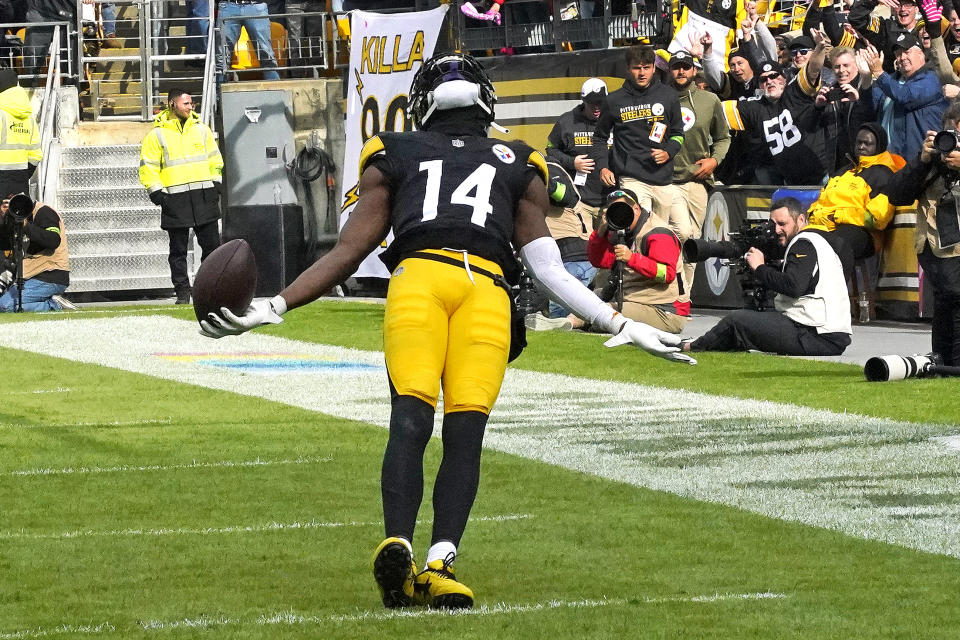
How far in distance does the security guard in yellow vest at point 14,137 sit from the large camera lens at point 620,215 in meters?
8.86

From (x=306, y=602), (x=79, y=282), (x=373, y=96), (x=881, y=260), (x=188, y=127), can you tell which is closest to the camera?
(x=306, y=602)

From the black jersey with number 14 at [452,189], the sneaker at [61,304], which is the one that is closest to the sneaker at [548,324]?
the sneaker at [61,304]

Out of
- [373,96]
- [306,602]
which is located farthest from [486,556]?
[373,96]

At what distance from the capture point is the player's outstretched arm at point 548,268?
5.80 metres

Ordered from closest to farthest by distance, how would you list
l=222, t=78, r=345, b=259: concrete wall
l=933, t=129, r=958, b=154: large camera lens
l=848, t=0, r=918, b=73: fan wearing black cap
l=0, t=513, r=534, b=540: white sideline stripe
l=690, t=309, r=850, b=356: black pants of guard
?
l=0, t=513, r=534, b=540: white sideline stripe, l=933, t=129, r=958, b=154: large camera lens, l=690, t=309, r=850, b=356: black pants of guard, l=848, t=0, r=918, b=73: fan wearing black cap, l=222, t=78, r=345, b=259: concrete wall

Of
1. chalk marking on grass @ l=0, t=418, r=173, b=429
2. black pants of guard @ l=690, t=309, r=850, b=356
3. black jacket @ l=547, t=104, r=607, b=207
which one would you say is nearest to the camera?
chalk marking on grass @ l=0, t=418, r=173, b=429

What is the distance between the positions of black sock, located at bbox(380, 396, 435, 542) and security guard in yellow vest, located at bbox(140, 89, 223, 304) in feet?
49.2

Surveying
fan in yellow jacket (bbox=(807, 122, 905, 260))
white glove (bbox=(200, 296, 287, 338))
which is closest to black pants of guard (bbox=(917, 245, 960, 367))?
fan in yellow jacket (bbox=(807, 122, 905, 260))

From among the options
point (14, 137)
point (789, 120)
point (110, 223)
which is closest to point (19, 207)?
point (14, 137)

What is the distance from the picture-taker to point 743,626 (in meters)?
5.27

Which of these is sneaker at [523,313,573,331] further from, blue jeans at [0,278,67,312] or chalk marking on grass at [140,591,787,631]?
chalk marking on grass at [140,591,787,631]

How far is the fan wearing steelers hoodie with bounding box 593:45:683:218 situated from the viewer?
16656 millimetres

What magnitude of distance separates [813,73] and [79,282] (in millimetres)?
10015

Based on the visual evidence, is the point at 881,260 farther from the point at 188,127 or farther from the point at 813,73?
the point at 188,127
